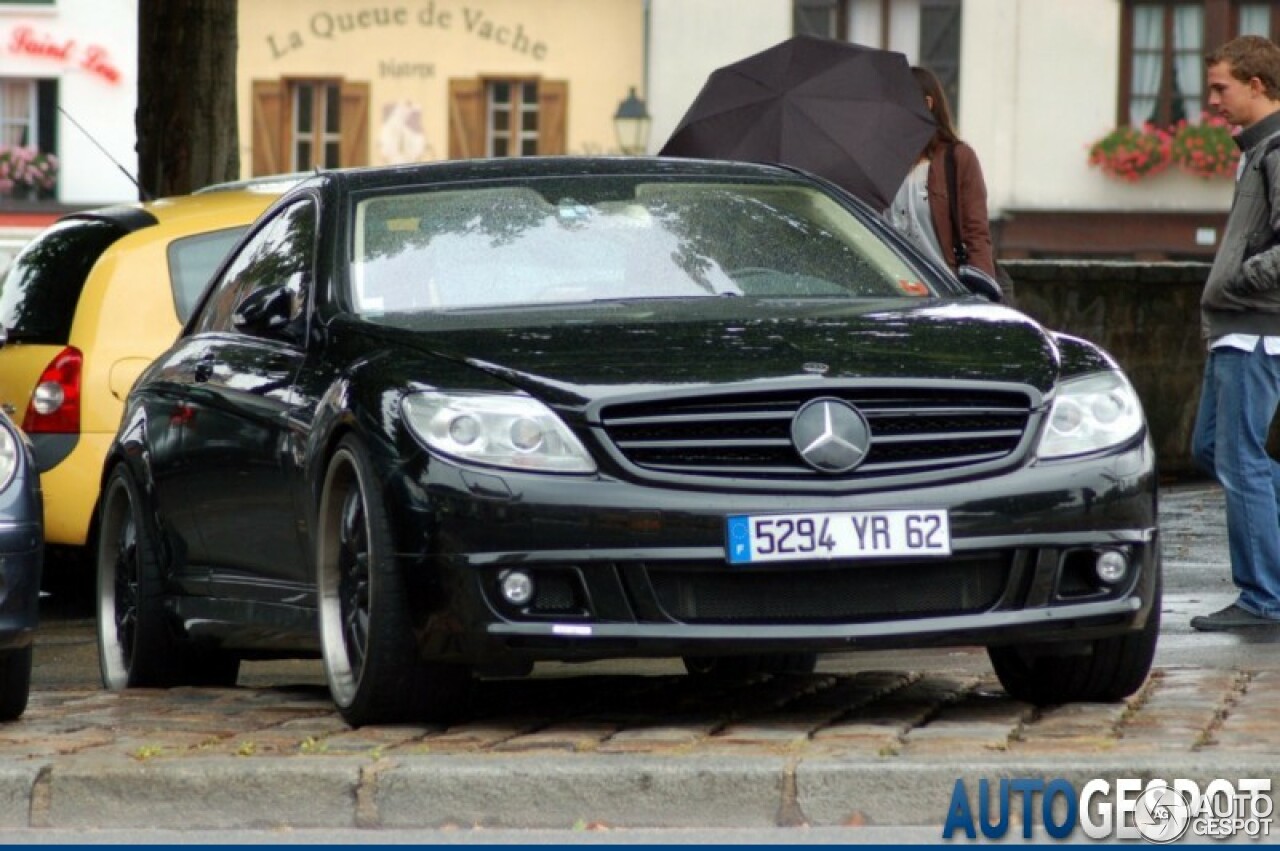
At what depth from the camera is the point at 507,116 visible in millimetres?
44844

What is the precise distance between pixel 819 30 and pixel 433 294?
117ft

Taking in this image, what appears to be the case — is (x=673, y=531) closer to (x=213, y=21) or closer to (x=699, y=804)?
(x=699, y=804)

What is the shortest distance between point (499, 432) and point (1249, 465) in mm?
3671

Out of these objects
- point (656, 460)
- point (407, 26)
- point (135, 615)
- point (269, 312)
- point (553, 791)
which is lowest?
point (135, 615)

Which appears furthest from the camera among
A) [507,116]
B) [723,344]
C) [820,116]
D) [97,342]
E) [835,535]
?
[507,116]

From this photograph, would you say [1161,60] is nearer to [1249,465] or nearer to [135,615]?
[1249,465]

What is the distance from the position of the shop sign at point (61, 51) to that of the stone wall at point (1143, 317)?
30660mm

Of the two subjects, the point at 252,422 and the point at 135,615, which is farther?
the point at 135,615

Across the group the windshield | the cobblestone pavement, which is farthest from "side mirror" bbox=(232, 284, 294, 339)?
the cobblestone pavement

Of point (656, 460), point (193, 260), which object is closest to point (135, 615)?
point (193, 260)

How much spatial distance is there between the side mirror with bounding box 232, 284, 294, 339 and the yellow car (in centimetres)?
310

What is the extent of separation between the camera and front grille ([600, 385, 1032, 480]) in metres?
6.73

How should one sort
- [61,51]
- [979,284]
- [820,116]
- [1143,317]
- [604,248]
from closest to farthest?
[604,248] < [979,284] < [820,116] < [1143,317] < [61,51]

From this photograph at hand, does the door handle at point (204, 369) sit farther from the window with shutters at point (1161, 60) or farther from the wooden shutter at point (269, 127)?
the wooden shutter at point (269, 127)
